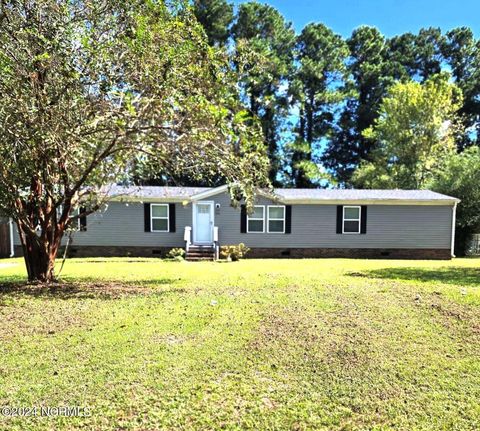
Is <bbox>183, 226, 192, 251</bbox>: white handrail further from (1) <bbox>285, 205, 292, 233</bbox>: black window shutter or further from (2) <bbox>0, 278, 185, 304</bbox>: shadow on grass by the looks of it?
(2) <bbox>0, 278, 185, 304</bbox>: shadow on grass

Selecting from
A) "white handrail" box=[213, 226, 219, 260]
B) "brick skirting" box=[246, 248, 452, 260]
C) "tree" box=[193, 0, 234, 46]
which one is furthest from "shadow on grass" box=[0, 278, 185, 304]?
"tree" box=[193, 0, 234, 46]

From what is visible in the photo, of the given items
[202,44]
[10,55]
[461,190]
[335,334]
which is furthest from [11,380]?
[461,190]

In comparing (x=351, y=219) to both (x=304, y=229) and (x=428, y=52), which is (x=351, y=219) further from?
(x=428, y=52)

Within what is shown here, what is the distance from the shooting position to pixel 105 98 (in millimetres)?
6531

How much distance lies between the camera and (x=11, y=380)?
3457mm

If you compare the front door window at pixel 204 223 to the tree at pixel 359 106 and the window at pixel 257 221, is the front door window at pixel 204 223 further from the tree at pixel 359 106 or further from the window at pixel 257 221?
the tree at pixel 359 106

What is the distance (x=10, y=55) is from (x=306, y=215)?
12879 millimetres

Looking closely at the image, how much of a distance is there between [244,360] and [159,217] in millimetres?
13129

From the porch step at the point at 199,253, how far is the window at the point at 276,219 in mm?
2817

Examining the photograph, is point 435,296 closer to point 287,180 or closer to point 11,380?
point 11,380

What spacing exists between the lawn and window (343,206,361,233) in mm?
9695

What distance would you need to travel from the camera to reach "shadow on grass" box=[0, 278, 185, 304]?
22.4ft

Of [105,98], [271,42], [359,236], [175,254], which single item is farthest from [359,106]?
[105,98]

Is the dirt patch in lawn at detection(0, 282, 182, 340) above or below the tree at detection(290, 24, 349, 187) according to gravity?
below
